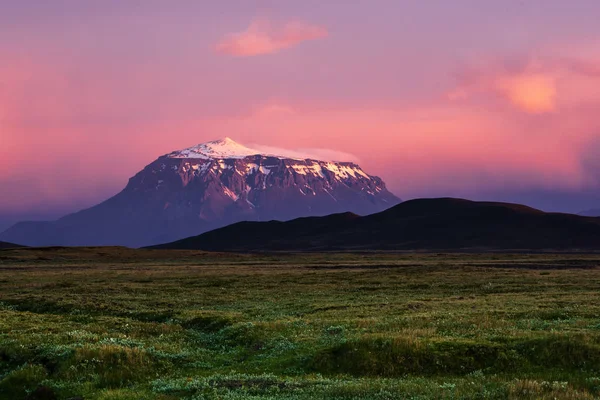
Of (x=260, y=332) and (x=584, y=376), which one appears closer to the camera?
(x=584, y=376)

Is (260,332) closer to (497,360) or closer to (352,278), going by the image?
(497,360)

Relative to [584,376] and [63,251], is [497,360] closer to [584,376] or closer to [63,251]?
[584,376]

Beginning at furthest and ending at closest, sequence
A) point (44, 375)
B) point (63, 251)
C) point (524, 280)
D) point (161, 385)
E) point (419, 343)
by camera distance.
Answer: point (63, 251) < point (524, 280) < point (419, 343) < point (44, 375) < point (161, 385)

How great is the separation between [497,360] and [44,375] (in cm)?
1857

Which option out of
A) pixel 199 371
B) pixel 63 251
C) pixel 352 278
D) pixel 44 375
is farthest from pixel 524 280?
pixel 63 251

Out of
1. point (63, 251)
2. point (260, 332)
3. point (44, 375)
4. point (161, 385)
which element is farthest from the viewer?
point (63, 251)

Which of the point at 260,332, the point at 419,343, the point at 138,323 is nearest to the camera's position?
the point at 419,343

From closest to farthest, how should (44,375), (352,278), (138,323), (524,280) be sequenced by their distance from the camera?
(44,375), (138,323), (524,280), (352,278)

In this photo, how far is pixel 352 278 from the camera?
276 feet

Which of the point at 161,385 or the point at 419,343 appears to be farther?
the point at 419,343

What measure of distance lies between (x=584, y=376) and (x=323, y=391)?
10.4 metres

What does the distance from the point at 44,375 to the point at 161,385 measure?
546cm

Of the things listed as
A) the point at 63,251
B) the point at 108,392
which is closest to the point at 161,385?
the point at 108,392

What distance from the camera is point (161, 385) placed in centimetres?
2364
